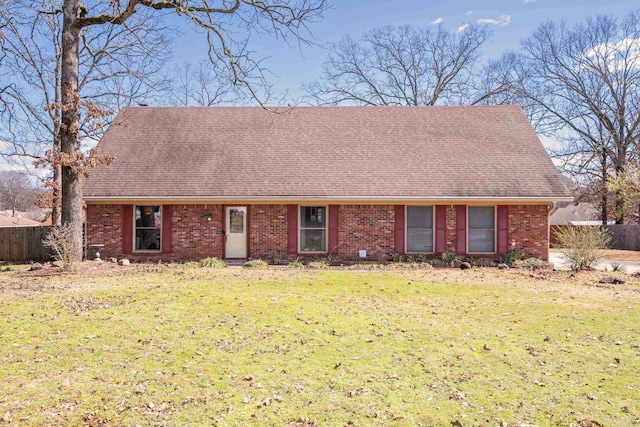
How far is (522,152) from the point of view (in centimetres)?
1680

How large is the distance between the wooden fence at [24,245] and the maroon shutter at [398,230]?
11.6m

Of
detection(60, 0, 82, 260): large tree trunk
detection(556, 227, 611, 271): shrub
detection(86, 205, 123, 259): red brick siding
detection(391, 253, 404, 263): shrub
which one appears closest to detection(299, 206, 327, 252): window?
detection(391, 253, 404, 263): shrub

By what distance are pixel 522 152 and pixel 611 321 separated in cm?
1050

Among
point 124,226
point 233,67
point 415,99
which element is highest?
point 415,99

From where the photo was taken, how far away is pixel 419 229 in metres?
15.5

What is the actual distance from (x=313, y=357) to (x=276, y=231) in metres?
9.95

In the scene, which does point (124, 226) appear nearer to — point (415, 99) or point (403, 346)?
point (403, 346)

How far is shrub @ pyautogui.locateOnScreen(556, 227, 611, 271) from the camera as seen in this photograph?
13602mm

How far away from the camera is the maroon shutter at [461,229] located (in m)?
15.3

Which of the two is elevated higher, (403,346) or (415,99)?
(415,99)

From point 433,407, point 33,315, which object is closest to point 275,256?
point 33,315

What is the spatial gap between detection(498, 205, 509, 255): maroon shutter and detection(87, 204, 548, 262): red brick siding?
0.10m

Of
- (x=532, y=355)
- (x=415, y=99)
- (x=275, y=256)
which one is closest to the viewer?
(x=532, y=355)

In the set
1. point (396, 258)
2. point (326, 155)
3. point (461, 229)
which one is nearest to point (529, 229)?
point (461, 229)
